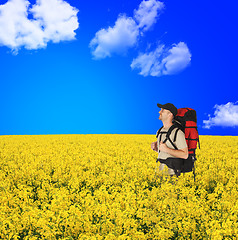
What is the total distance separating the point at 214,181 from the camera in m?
8.30

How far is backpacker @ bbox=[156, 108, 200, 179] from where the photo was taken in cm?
560

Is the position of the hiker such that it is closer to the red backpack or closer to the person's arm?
the person's arm

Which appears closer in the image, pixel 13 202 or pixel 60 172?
pixel 13 202

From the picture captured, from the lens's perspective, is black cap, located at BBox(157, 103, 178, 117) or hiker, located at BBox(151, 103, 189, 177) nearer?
hiker, located at BBox(151, 103, 189, 177)

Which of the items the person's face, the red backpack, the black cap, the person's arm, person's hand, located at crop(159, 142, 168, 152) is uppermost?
the black cap

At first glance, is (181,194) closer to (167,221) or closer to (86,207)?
(167,221)

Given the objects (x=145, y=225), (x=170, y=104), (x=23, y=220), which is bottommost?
(x=145, y=225)

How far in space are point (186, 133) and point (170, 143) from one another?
1.40ft

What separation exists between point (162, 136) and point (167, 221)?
2014mm

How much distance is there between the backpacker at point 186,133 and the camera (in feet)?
18.4

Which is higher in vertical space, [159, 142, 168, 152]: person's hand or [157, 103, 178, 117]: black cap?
[157, 103, 178, 117]: black cap

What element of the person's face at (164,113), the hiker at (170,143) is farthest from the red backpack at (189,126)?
the person's face at (164,113)

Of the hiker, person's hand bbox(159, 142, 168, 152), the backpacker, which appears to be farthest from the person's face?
person's hand bbox(159, 142, 168, 152)

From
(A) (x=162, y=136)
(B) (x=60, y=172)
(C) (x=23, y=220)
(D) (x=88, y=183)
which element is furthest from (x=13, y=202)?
(A) (x=162, y=136)
